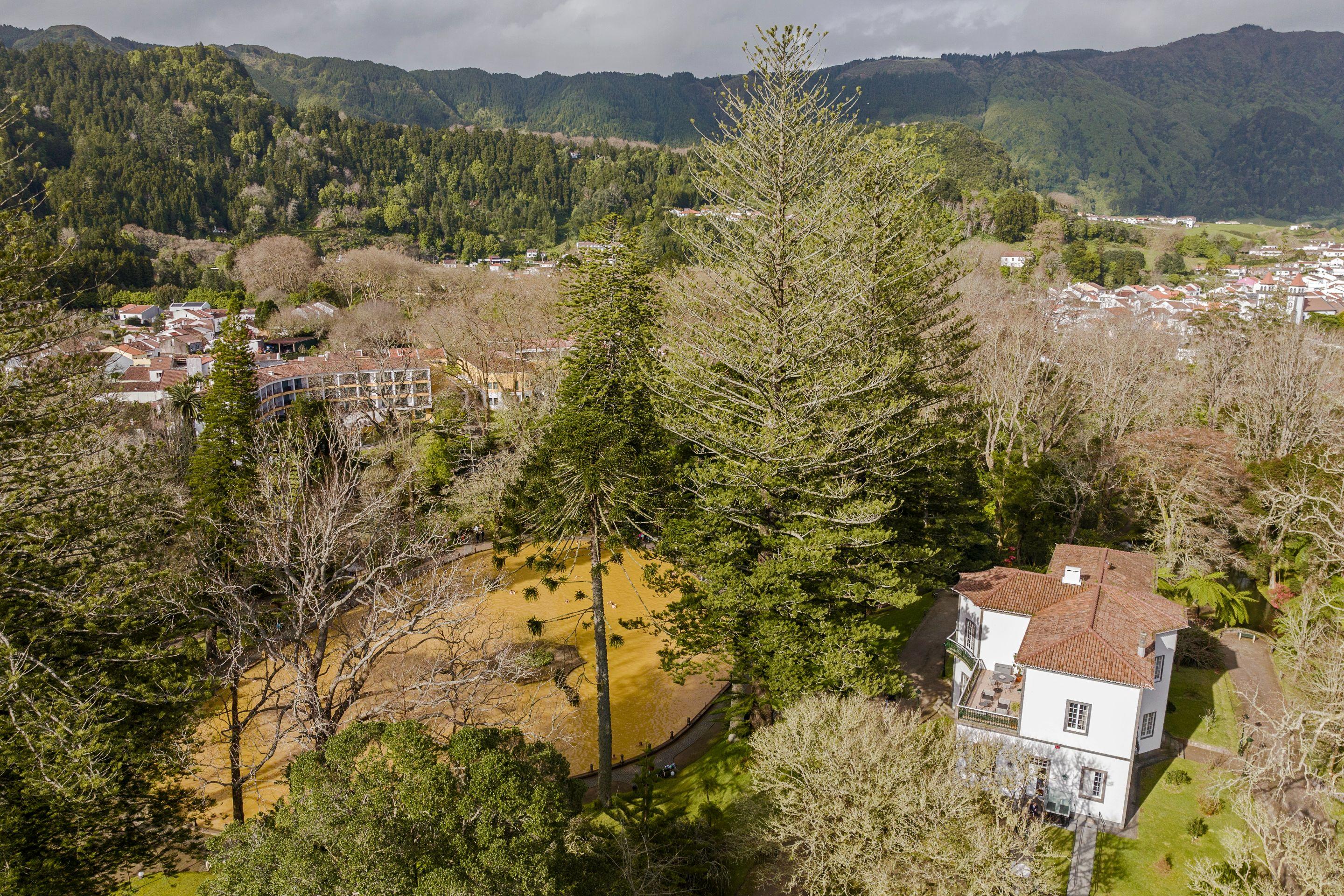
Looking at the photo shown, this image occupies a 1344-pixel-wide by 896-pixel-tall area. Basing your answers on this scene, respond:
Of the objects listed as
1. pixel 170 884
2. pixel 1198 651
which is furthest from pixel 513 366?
pixel 1198 651

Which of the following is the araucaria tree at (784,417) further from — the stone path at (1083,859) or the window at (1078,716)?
the stone path at (1083,859)

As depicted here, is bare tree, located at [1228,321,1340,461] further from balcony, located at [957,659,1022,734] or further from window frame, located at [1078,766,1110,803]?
window frame, located at [1078,766,1110,803]

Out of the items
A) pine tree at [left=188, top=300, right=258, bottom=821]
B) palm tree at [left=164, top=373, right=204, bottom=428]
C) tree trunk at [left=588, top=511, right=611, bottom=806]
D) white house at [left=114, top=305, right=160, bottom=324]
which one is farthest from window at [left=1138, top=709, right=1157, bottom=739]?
white house at [left=114, top=305, right=160, bottom=324]

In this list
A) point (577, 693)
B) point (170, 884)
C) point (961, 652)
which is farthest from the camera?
point (577, 693)

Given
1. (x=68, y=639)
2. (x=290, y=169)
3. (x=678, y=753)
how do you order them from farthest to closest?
(x=290, y=169) < (x=678, y=753) < (x=68, y=639)

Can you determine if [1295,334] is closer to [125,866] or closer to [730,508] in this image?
[730,508]

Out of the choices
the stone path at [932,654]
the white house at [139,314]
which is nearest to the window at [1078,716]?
the stone path at [932,654]

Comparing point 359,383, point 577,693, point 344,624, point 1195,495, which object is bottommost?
point 577,693

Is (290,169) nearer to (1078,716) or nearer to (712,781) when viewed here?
(712,781)
